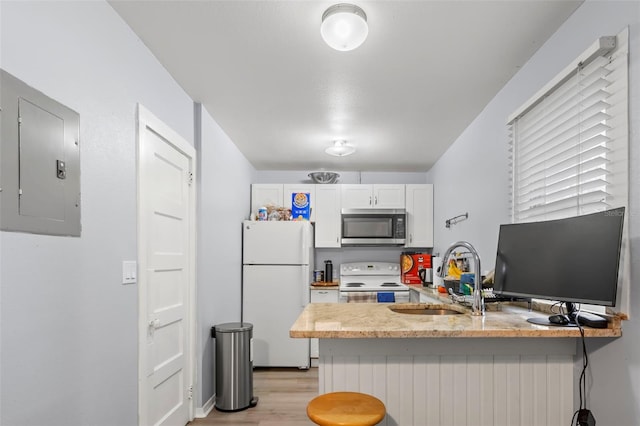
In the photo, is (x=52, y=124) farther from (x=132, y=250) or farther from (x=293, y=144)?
(x=293, y=144)

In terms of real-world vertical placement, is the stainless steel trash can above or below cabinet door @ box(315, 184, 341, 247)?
below

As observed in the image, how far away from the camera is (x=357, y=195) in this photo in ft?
18.2

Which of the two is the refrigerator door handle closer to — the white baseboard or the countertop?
the white baseboard

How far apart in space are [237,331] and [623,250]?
2833 millimetres

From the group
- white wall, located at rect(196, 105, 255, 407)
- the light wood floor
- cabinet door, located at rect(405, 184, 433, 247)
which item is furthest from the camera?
cabinet door, located at rect(405, 184, 433, 247)

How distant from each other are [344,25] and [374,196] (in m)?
3.68

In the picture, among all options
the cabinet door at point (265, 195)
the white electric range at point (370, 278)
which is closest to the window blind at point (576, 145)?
the white electric range at point (370, 278)

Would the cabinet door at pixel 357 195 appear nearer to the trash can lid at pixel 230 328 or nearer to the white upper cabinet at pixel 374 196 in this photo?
the white upper cabinet at pixel 374 196

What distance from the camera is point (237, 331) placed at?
3631 mm

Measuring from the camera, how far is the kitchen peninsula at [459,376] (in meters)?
1.90

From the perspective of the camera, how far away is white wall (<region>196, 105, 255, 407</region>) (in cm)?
340

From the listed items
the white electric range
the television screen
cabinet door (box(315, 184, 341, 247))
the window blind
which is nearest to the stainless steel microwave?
cabinet door (box(315, 184, 341, 247))

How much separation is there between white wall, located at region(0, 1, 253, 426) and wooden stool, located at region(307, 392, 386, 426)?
971 mm

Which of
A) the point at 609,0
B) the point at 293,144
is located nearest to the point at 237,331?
the point at 293,144
